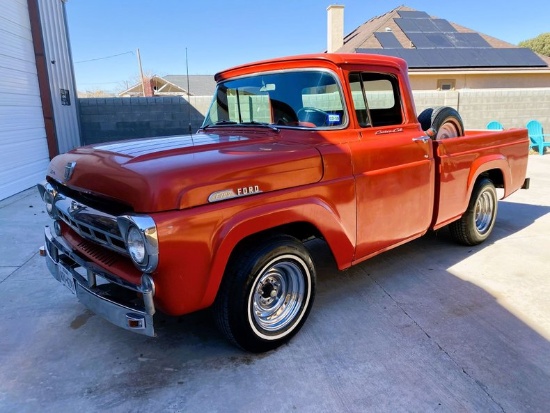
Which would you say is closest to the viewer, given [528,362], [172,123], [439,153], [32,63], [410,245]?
[528,362]

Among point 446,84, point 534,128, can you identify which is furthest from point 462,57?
point 534,128

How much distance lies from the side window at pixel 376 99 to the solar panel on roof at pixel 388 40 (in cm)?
1560

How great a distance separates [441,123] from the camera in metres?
4.21

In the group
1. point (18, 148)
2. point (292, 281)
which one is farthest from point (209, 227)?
point (18, 148)

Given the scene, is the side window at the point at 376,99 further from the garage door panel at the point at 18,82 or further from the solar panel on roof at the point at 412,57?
the solar panel on roof at the point at 412,57

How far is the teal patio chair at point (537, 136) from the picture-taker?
39.0ft

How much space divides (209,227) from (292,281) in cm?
93

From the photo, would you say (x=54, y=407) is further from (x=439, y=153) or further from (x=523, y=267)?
(x=523, y=267)

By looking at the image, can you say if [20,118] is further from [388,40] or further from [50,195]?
[388,40]

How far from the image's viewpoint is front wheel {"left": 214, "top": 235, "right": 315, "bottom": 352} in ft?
8.39

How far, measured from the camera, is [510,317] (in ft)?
10.6

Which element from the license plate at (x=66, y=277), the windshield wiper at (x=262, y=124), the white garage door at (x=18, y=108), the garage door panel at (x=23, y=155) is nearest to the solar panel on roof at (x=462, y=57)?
the white garage door at (x=18, y=108)

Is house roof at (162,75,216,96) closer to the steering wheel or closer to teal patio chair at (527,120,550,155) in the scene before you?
teal patio chair at (527,120,550,155)

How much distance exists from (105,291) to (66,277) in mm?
406
